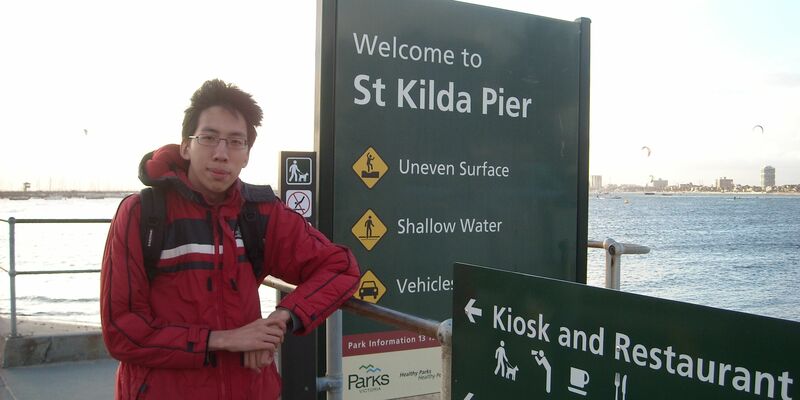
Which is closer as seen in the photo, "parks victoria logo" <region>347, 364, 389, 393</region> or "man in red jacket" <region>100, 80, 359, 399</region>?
"man in red jacket" <region>100, 80, 359, 399</region>

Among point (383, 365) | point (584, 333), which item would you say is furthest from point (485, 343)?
point (383, 365)

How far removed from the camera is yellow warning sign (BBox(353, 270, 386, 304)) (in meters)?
3.49

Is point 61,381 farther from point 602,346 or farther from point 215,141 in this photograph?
point 602,346

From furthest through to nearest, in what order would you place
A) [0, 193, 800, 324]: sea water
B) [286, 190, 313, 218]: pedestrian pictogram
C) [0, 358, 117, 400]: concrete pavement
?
1. [0, 193, 800, 324]: sea water
2. [0, 358, 117, 400]: concrete pavement
3. [286, 190, 313, 218]: pedestrian pictogram

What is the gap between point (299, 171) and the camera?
319 centimetres

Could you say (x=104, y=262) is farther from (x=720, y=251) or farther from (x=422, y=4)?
(x=720, y=251)

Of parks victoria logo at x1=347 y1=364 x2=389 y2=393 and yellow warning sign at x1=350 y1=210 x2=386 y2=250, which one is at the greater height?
yellow warning sign at x1=350 y1=210 x2=386 y2=250

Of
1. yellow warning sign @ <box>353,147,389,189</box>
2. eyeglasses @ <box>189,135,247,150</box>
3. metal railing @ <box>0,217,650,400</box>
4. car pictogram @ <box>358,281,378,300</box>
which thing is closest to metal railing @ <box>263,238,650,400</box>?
metal railing @ <box>0,217,650,400</box>

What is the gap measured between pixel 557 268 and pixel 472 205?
0.75 m

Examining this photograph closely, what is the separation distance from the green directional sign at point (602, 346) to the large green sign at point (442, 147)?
1.56 meters

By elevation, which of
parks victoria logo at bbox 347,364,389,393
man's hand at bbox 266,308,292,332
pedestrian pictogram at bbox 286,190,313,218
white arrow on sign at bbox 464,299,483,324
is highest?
pedestrian pictogram at bbox 286,190,313,218

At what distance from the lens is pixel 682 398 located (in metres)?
1.43

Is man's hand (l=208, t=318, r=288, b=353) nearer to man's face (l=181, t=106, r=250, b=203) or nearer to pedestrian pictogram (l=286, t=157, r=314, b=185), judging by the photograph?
man's face (l=181, t=106, r=250, b=203)

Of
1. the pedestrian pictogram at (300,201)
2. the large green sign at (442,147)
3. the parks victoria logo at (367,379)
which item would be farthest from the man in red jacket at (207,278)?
the parks victoria logo at (367,379)
